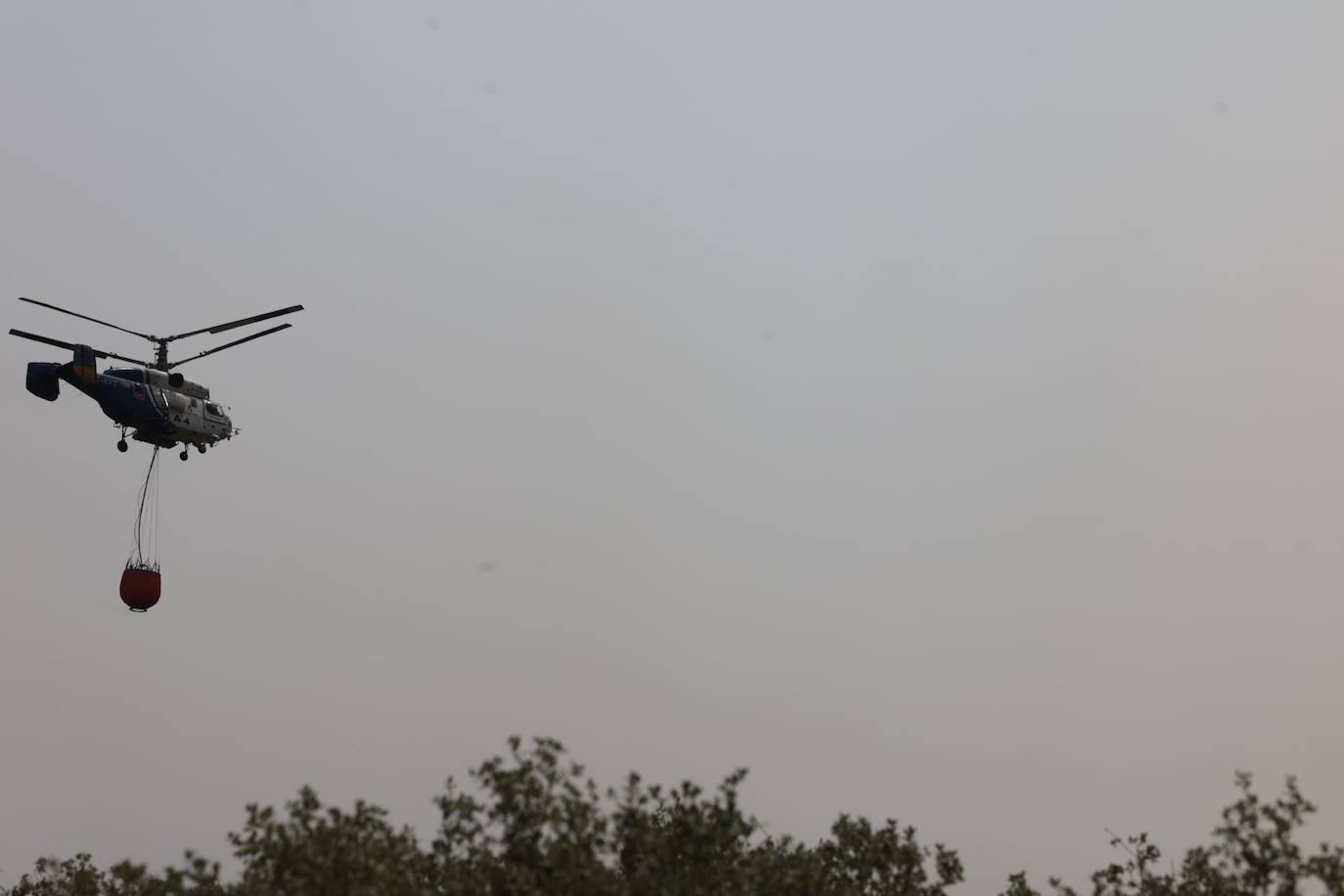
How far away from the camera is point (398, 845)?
99.1 feet

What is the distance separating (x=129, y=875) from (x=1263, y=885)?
90.4 feet

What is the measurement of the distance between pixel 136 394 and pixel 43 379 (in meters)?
3.69

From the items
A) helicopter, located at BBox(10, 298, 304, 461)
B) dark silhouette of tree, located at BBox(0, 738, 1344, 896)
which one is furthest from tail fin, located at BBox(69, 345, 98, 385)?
dark silhouette of tree, located at BBox(0, 738, 1344, 896)

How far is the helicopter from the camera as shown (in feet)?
168

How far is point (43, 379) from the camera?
170 feet

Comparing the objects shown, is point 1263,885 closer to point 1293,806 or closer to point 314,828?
point 1293,806

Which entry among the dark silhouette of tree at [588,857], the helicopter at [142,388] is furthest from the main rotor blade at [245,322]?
the dark silhouette of tree at [588,857]

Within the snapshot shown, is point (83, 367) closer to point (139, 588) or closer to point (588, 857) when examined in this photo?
point (139, 588)

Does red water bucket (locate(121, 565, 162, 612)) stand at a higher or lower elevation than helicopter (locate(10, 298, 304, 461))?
lower

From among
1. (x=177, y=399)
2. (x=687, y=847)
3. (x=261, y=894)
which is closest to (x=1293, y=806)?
(x=687, y=847)

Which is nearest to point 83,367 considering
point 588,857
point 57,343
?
point 57,343

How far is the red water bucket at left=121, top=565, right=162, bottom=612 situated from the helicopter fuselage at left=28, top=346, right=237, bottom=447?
5.61 meters

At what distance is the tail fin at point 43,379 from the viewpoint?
170ft

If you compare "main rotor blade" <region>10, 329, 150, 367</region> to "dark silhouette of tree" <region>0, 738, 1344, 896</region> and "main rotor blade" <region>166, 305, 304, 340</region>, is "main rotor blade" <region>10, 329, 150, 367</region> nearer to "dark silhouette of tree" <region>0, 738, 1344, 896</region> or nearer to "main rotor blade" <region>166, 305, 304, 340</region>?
"main rotor blade" <region>166, 305, 304, 340</region>
